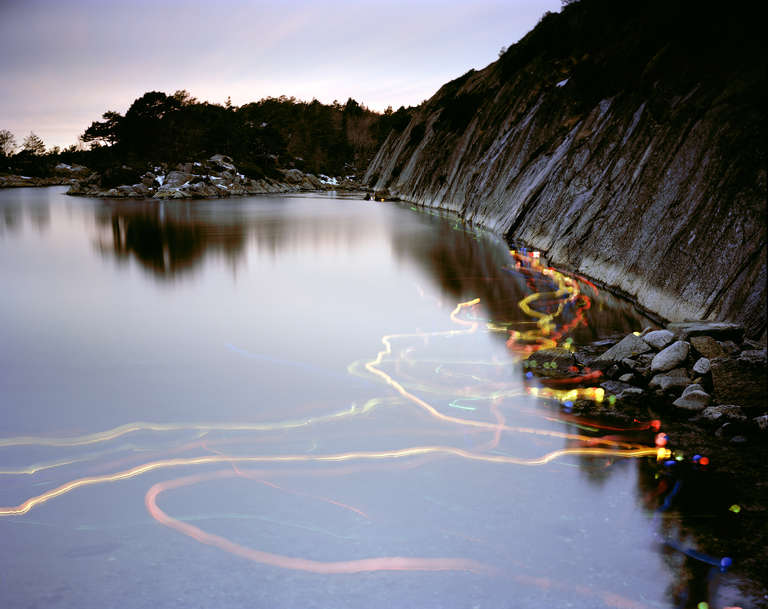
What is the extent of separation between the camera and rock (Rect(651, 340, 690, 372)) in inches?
286

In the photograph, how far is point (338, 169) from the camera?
118m

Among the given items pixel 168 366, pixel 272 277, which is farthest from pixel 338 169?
pixel 168 366

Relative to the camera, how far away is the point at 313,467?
17.8ft

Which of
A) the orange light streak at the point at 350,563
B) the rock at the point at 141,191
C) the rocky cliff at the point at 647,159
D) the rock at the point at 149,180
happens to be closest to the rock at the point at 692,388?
the rocky cliff at the point at 647,159

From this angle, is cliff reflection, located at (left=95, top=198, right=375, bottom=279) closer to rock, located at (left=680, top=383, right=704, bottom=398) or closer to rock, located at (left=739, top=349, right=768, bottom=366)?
rock, located at (left=680, top=383, right=704, bottom=398)

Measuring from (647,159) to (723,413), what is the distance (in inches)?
328

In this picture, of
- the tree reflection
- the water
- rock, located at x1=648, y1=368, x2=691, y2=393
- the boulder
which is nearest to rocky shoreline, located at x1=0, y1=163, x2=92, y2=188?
the boulder

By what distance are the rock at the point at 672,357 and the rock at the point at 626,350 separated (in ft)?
1.36

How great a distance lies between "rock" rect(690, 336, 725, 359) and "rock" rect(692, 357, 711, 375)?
0.11 meters

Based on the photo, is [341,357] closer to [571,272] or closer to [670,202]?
[670,202]

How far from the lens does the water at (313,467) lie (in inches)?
156

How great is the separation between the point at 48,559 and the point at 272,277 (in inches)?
452

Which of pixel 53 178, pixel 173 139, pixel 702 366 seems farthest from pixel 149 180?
pixel 702 366

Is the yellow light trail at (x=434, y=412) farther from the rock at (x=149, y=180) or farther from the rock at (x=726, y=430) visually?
the rock at (x=149, y=180)
